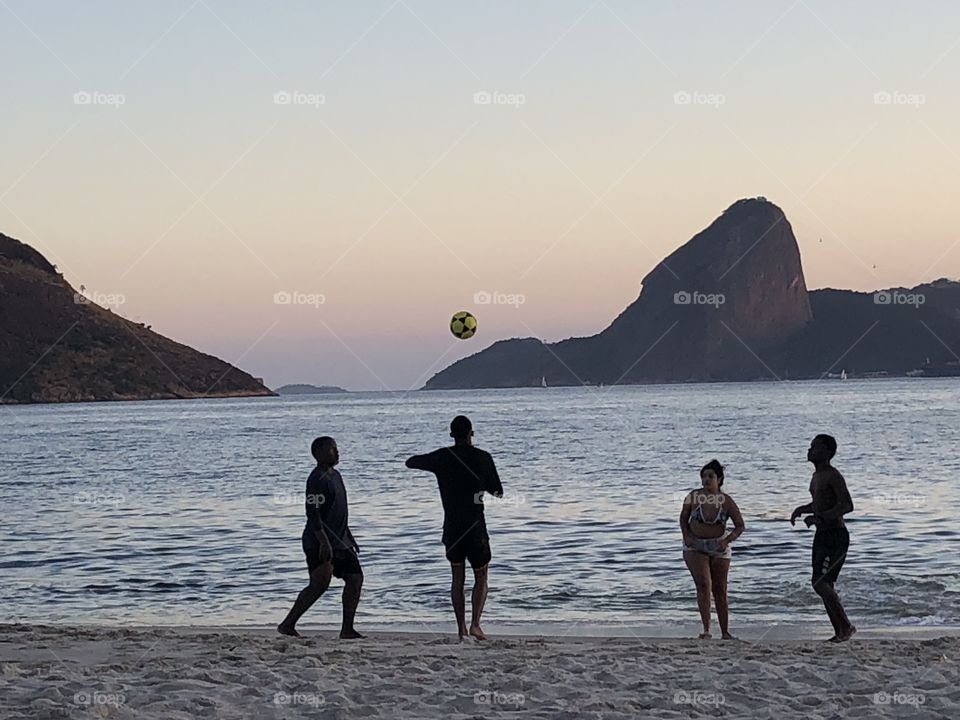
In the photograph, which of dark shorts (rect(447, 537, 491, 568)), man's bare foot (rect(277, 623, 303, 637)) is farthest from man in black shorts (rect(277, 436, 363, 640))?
dark shorts (rect(447, 537, 491, 568))

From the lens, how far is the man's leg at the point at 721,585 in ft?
36.7

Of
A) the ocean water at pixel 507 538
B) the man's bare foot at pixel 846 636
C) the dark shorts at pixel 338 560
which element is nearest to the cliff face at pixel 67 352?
the ocean water at pixel 507 538

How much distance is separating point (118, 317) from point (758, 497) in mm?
178351

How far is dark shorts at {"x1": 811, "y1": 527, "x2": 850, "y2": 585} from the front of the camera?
10836 millimetres

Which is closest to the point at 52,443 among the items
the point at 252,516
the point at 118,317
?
the point at 252,516

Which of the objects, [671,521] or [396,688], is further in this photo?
[671,521]

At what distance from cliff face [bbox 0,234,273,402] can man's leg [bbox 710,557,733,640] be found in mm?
171254

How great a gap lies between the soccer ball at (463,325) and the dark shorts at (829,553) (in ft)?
26.1

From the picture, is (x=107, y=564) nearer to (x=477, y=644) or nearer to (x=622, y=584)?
(x=622, y=584)

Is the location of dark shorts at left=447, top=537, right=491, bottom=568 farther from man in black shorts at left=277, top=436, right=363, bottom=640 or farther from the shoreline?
the shoreline

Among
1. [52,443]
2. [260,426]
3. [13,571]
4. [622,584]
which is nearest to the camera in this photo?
[622,584]

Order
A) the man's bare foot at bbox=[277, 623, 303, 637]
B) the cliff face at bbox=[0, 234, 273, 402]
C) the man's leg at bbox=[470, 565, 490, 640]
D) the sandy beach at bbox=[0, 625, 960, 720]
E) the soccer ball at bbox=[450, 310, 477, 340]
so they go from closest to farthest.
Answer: the sandy beach at bbox=[0, 625, 960, 720] < the man's leg at bbox=[470, 565, 490, 640] < the man's bare foot at bbox=[277, 623, 303, 637] < the soccer ball at bbox=[450, 310, 477, 340] < the cliff face at bbox=[0, 234, 273, 402]

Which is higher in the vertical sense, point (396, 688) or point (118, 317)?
point (118, 317)

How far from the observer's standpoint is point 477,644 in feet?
36.7
